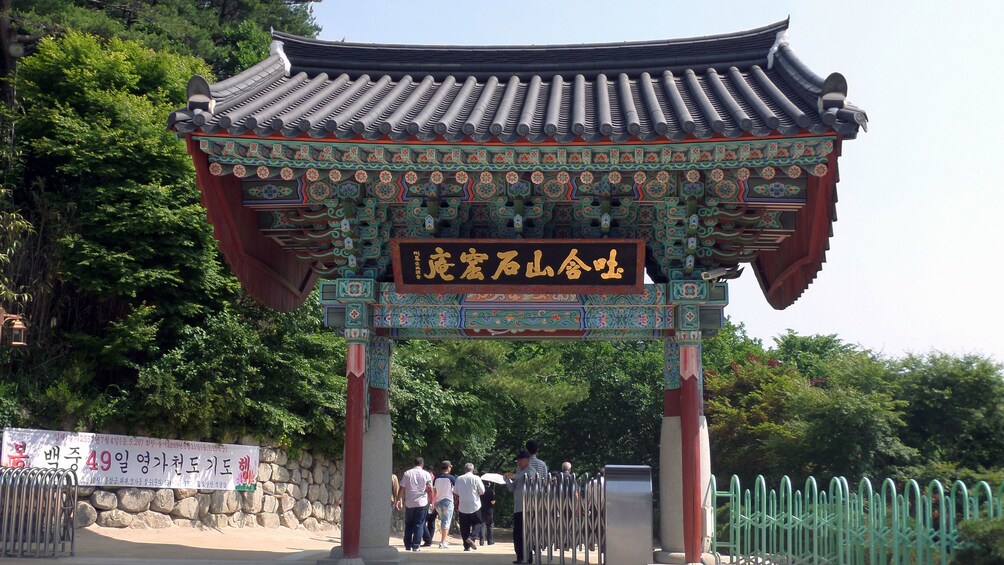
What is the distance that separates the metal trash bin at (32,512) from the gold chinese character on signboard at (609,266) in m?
6.44

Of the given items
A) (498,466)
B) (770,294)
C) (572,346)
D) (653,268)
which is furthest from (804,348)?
(653,268)

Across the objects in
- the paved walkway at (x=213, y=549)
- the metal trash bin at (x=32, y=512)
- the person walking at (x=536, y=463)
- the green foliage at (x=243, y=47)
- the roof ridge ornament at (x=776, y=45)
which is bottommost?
the paved walkway at (x=213, y=549)

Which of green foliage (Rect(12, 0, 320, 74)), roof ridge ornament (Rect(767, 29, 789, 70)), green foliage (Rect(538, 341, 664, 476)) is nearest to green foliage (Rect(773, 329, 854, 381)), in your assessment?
green foliage (Rect(538, 341, 664, 476))

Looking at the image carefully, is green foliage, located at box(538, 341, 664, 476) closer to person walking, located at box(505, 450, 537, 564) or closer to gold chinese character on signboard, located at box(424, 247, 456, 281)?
person walking, located at box(505, 450, 537, 564)

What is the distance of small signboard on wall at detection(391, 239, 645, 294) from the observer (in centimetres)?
1016

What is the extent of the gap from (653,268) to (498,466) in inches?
850

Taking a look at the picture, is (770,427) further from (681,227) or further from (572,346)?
(681,227)

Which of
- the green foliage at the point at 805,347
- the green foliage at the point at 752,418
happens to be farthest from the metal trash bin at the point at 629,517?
the green foliage at the point at 805,347

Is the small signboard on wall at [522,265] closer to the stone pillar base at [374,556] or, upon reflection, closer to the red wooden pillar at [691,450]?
the red wooden pillar at [691,450]

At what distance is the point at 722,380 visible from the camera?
28078 mm

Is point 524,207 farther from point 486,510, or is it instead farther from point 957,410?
point 957,410

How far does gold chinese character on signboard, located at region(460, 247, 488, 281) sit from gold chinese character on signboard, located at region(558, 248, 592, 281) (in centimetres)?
85

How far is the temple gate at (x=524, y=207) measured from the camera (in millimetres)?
9117

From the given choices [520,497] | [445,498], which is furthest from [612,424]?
[520,497]
